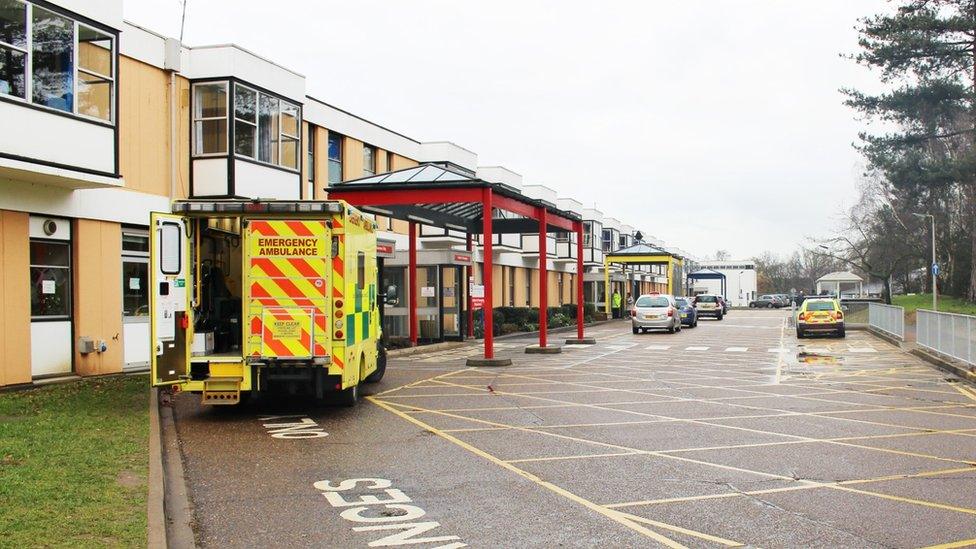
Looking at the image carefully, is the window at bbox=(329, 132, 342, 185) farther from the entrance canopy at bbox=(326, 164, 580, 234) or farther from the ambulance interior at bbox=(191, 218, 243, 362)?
the ambulance interior at bbox=(191, 218, 243, 362)

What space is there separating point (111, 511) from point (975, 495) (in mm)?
7077

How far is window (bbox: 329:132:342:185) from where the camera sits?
29547 mm

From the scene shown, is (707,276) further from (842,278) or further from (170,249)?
(170,249)

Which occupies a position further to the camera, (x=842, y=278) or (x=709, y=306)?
(x=842, y=278)

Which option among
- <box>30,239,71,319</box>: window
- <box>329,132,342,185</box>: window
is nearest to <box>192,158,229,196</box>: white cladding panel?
<box>30,239,71,319</box>: window

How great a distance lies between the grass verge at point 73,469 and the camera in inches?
243

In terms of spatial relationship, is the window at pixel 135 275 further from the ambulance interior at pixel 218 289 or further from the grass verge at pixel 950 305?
the grass verge at pixel 950 305

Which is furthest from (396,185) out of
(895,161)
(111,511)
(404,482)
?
(895,161)

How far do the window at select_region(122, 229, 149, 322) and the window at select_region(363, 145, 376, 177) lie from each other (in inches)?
521

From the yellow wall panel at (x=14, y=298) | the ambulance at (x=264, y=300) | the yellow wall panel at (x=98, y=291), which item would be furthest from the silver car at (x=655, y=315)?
the ambulance at (x=264, y=300)

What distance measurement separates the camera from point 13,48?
46.8 ft

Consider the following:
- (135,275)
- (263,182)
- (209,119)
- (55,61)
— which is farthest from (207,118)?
(55,61)

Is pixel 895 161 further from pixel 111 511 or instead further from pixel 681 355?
pixel 111 511

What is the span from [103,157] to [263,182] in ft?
18.0
